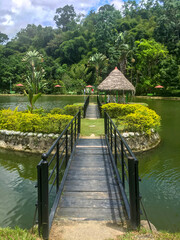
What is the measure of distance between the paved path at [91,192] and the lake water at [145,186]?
973 mm

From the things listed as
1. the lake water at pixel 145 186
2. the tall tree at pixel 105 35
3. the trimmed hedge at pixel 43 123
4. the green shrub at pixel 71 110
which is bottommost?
the lake water at pixel 145 186

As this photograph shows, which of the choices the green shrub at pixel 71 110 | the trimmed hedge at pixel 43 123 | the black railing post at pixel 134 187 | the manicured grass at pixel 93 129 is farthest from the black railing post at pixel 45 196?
the green shrub at pixel 71 110

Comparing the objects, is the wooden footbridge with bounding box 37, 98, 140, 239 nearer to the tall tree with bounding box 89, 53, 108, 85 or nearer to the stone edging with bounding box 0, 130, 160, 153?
the stone edging with bounding box 0, 130, 160, 153

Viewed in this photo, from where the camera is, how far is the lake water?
4.14 metres

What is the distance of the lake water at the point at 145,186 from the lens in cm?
414

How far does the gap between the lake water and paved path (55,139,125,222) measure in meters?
0.97

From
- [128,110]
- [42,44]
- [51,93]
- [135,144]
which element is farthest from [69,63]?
[135,144]

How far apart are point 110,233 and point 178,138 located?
27.5ft

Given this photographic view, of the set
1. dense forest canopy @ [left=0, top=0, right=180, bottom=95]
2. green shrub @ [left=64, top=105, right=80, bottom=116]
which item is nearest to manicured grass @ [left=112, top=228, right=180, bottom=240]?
green shrub @ [left=64, top=105, right=80, bottom=116]

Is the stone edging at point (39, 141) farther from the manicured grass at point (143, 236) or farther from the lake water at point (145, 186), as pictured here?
the manicured grass at point (143, 236)

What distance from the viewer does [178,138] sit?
33.2ft

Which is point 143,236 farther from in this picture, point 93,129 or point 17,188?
point 93,129

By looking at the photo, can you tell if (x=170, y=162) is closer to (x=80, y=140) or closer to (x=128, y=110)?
(x=80, y=140)

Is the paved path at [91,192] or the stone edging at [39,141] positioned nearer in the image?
the paved path at [91,192]
